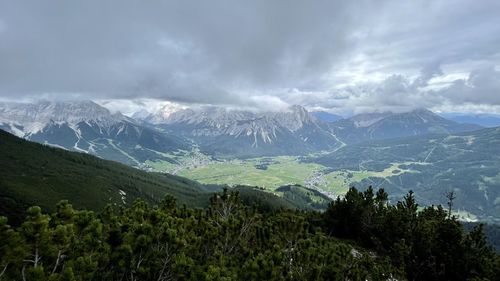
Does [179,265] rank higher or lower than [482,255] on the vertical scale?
higher

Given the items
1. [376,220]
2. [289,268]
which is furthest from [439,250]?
[289,268]

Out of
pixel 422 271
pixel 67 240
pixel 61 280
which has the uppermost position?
pixel 67 240

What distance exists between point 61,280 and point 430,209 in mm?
82128

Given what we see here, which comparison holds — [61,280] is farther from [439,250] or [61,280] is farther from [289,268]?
[439,250]

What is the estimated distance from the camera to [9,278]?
2067 centimetres

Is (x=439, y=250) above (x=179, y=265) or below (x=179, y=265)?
below

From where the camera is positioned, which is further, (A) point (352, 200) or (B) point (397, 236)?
(A) point (352, 200)

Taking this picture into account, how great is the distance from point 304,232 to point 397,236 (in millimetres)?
43385

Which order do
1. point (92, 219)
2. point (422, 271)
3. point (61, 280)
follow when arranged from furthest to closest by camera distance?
point (422, 271), point (92, 219), point (61, 280)

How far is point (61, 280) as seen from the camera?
61.8 feet

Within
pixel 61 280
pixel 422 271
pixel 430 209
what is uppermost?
pixel 61 280

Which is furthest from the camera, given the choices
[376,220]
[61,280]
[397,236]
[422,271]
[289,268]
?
[376,220]

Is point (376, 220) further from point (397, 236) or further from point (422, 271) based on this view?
point (422, 271)

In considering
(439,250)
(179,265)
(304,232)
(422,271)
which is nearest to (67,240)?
(179,265)
